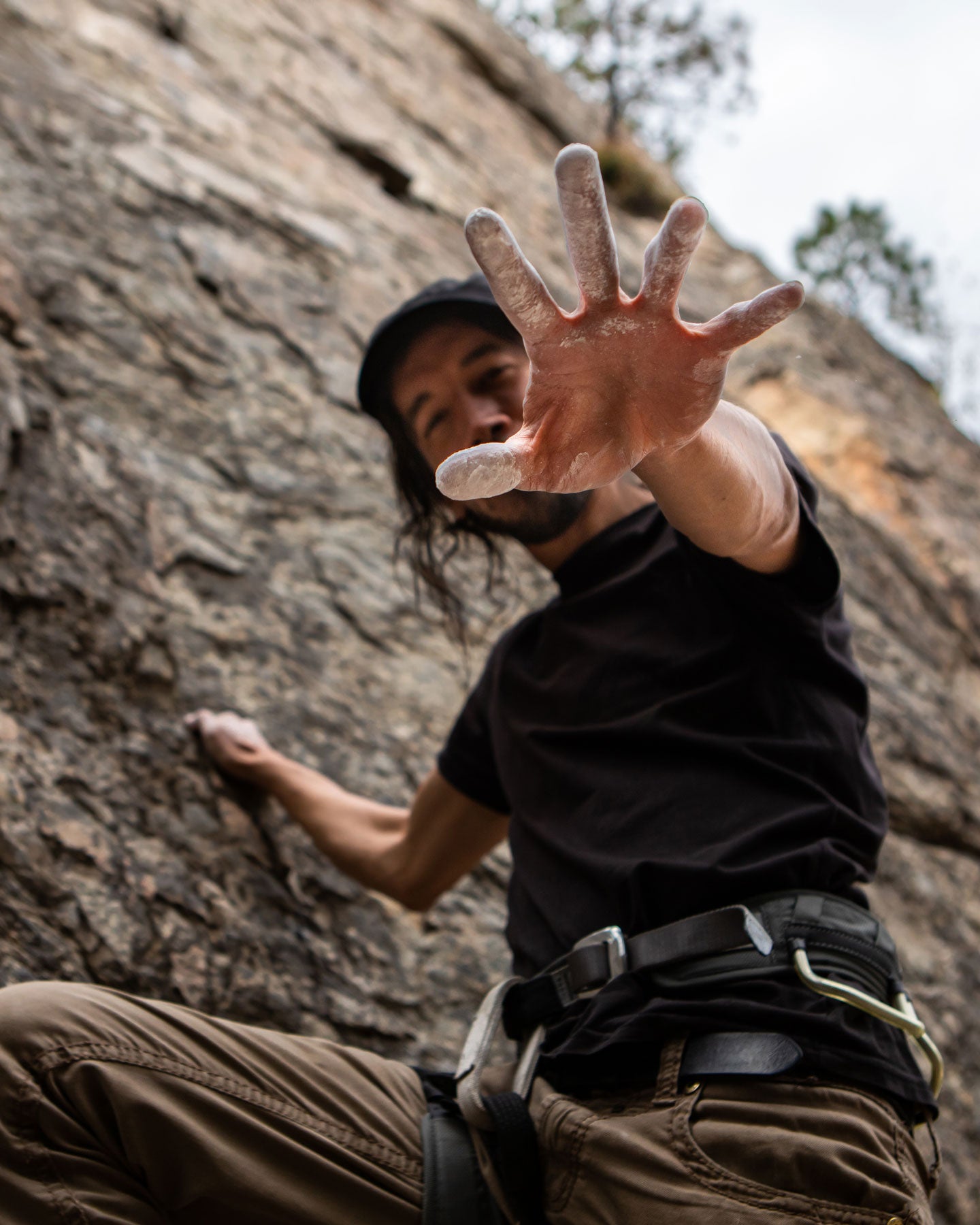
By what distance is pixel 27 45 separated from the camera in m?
4.20

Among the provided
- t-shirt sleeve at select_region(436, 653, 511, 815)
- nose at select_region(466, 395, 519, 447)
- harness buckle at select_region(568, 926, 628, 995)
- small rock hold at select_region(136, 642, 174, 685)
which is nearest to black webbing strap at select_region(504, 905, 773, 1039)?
harness buckle at select_region(568, 926, 628, 995)

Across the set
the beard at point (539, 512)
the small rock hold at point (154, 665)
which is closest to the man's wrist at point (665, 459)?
the beard at point (539, 512)

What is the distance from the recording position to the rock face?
2488 mm

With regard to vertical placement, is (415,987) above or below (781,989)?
below

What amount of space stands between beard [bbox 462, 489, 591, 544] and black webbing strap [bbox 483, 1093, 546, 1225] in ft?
3.59

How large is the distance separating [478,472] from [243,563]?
2006mm

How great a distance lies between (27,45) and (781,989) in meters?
4.33

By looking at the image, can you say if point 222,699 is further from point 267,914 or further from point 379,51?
point 379,51

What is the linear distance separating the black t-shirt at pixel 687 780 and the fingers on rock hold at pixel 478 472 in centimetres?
62

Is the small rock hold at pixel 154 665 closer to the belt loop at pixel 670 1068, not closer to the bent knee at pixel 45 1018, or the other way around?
the bent knee at pixel 45 1018

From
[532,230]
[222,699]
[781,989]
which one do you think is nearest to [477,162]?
[532,230]

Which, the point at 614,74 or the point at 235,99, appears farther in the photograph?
the point at 614,74

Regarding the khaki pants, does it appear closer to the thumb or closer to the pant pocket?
the pant pocket

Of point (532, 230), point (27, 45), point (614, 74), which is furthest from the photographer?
point (614, 74)
